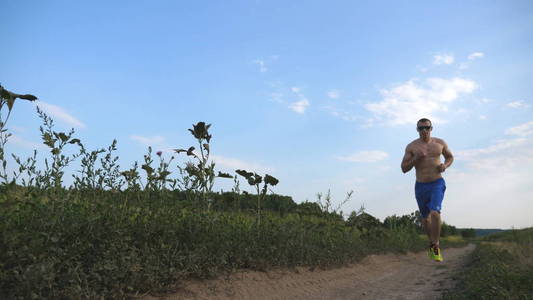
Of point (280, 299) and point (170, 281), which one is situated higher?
point (170, 281)

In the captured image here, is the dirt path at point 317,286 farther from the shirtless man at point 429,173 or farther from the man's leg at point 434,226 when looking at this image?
the shirtless man at point 429,173

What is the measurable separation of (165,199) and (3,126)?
237cm

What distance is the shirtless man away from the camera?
795cm

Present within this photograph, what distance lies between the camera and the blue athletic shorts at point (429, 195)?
7.91m

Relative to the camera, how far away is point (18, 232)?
3.79 m

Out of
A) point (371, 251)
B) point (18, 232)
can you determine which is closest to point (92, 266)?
point (18, 232)

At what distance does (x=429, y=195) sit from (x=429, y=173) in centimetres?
47

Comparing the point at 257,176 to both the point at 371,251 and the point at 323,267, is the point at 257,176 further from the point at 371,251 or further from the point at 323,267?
the point at 371,251

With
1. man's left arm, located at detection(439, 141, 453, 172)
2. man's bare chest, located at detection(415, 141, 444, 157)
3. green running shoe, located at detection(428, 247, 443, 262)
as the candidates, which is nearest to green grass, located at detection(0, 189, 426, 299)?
green running shoe, located at detection(428, 247, 443, 262)

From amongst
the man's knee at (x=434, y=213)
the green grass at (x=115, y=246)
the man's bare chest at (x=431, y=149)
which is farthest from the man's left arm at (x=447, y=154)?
the green grass at (x=115, y=246)

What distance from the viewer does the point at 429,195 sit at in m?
8.08

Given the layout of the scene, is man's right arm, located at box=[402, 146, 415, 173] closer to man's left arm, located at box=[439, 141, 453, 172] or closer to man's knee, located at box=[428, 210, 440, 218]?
man's left arm, located at box=[439, 141, 453, 172]

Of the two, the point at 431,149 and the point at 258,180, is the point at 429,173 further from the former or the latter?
the point at 258,180

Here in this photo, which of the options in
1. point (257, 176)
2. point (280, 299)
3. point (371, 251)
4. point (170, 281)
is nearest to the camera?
point (170, 281)
